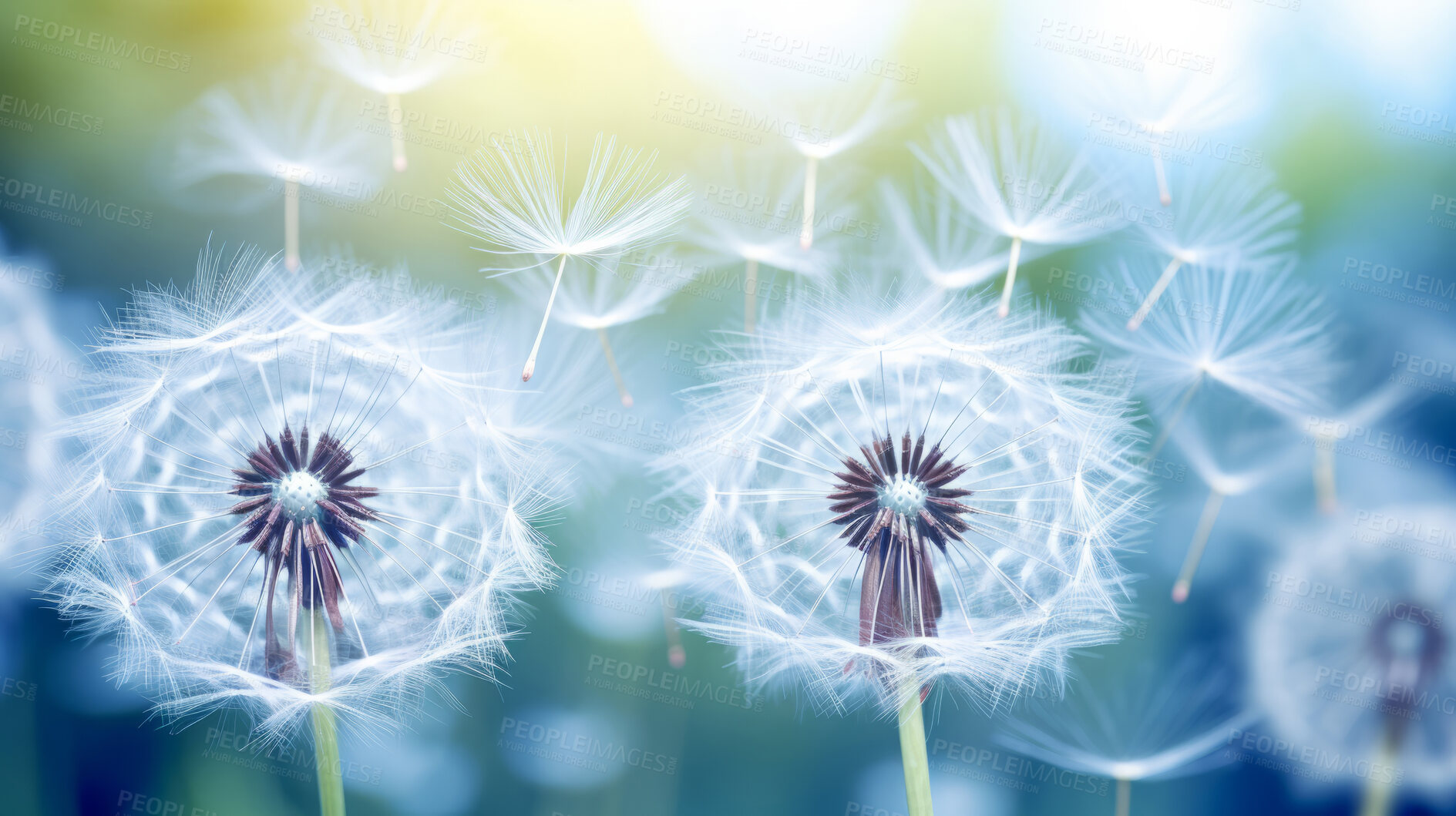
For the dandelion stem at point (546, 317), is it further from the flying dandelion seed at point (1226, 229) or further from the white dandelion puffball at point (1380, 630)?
the white dandelion puffball at point (1380, 630)

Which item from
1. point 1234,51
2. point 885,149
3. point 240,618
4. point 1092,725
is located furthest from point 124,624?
point 1234,51

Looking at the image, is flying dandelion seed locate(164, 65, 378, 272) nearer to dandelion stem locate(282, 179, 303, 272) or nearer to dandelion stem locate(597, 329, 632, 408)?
dandelion stem locate(282, 179, 303, 272)

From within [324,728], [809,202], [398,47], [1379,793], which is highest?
[398,47]

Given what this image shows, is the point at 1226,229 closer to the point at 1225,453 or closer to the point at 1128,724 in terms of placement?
the point at 1225,453

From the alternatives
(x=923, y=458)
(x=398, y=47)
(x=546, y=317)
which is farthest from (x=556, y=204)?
(x=923, y=458)

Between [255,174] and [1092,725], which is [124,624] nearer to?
[255,174]

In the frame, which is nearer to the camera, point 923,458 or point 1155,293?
point 923,458

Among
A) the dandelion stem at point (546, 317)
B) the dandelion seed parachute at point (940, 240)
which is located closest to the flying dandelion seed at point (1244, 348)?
the dandelion seed parachute at point (940, 240)

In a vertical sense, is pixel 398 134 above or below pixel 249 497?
above
